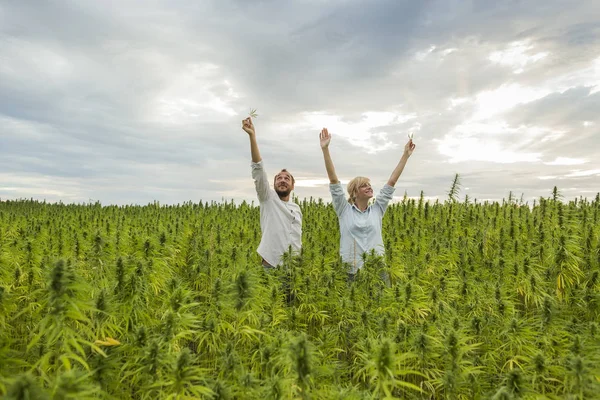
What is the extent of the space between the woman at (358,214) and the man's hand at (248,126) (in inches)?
50.8

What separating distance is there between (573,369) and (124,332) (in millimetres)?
3795

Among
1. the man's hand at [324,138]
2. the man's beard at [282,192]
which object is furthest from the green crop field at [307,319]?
the man's hand at [324,138]

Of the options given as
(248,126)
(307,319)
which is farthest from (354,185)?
(307,319)

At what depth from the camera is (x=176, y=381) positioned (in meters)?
2.57

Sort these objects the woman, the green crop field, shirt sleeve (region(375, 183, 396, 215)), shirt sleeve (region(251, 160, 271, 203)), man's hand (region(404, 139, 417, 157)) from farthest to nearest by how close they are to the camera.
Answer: man's hand (region(404, 139, 417, 157)), shirt sleeve (region(375, 183, 396, 215)), the woman, shirt sleeve (region(251, 160, 271, 203)), the green crop field

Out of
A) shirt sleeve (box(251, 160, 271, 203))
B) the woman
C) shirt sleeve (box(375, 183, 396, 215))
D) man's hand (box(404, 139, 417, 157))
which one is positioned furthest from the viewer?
man's hand (box(404, 139, 417, 157))

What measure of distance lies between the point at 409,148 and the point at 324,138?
159cm

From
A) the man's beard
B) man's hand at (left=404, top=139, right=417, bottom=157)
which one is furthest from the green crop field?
man's hand at (left=404, top=139, right=417, bottom=157)

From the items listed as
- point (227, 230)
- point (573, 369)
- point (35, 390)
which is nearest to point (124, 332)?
point (35, 390)

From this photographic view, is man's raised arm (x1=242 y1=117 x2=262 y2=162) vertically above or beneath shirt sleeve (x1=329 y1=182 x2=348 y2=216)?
above

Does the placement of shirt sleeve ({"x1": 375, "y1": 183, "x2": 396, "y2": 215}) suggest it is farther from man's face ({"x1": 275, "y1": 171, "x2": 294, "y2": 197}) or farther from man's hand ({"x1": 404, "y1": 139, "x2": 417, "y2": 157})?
man's face ({"x1": 275, "y1": 171, "x2": 294, "y2": 197})

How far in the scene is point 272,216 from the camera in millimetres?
6465

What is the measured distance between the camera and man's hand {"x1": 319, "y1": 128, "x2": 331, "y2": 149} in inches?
263

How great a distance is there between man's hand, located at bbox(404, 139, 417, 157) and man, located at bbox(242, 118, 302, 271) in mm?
2289
